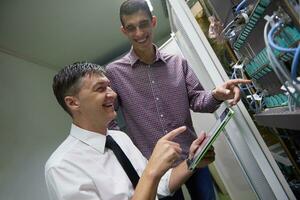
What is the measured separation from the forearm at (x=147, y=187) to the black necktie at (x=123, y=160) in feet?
0.72

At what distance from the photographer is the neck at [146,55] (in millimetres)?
1677

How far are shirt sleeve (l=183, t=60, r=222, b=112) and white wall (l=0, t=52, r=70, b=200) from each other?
1.99 metres

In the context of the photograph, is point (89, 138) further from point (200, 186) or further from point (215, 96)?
point (200, 186)

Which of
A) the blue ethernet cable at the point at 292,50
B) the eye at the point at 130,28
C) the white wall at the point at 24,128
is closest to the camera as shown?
the blue ethernet cable at the point at 292,50

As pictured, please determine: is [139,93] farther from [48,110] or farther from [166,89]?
[48,110]

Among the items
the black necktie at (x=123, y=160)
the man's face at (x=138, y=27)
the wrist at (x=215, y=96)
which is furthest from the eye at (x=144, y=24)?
the black necktie at (x=123, y=160)

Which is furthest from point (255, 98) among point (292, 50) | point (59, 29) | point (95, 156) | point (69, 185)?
point (59, 29)

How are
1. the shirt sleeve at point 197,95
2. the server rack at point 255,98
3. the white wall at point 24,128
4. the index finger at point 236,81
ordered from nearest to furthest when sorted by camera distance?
the server rack at point 255,98 < the index finger at point 236,81 < the shirt sleeve at point 197,95 < the white wall at point 24,128

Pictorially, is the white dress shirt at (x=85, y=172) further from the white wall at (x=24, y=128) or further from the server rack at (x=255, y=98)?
the white wall at (x=24, y=128)

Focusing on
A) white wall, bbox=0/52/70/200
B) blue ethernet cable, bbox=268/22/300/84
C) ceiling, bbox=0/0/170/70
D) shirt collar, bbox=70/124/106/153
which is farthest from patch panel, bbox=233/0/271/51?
white wall, bbox=0/52/70/200

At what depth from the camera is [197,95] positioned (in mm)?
1650

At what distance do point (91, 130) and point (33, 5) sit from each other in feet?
6.52

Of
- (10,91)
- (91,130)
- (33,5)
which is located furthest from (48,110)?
(91,130)

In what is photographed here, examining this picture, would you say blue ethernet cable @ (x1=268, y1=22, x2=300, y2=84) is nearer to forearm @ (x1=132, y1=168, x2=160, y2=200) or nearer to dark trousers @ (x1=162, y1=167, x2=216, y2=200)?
forearm @ (x1=132, y1=168, x2=160, y2=200)
